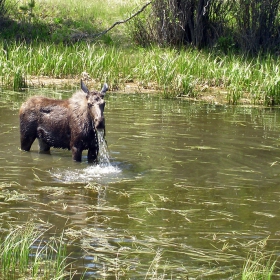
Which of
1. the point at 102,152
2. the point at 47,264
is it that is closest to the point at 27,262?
the point at 47,264

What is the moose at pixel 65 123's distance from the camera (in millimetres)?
9516

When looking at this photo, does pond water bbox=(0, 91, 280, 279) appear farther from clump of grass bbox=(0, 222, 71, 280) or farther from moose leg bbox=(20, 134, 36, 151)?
clump of grass bbox=(0, 222, 71, 280)

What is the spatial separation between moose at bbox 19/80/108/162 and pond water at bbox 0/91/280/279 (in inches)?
8.7

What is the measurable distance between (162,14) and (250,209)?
13.3 meters

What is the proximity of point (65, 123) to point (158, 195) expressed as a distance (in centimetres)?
255

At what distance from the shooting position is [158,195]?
789 cm

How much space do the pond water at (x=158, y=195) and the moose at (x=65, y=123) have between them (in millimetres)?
221

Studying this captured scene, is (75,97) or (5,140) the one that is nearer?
(75,97)

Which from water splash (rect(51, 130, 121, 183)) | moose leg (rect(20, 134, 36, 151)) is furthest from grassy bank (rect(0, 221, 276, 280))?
A: moose leg (rect(20, 134, 36, 151))

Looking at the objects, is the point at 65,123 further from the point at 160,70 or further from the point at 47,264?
the point at 160,70

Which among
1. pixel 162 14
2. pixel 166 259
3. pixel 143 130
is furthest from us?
pixel 162 14

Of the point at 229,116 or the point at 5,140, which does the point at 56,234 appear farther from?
the point at 229,116

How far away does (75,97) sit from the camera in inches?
392

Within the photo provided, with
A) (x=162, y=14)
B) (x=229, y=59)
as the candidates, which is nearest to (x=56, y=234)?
(x=229, y=59)
